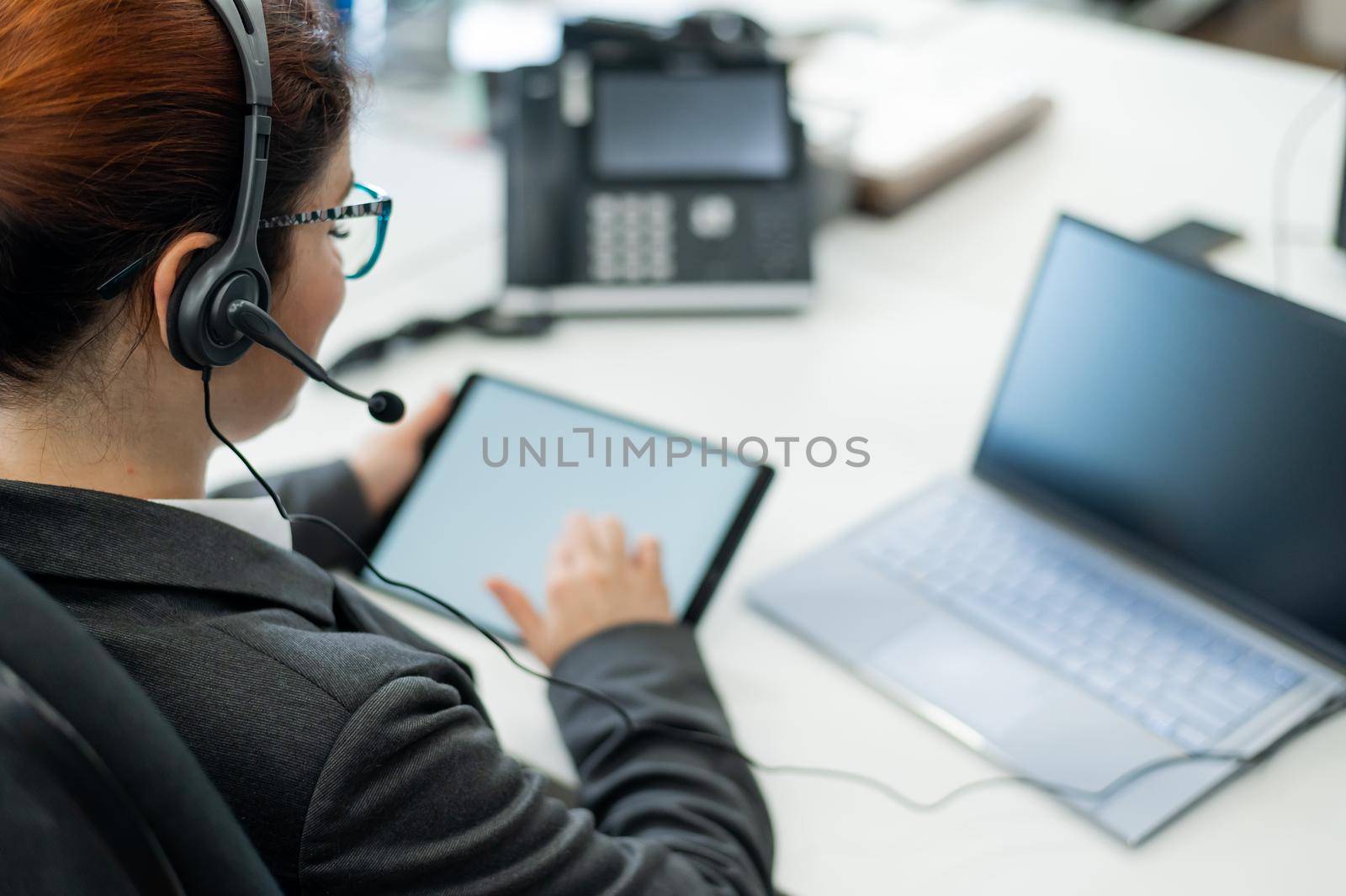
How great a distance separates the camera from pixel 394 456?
1.05m

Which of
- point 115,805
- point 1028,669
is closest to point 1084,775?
point 1028,669

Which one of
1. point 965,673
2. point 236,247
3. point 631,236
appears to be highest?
point 236,247

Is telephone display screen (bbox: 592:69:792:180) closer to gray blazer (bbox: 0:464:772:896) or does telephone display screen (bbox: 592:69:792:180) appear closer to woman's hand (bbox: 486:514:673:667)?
woman's hand (bbox: 486:514:673:667)

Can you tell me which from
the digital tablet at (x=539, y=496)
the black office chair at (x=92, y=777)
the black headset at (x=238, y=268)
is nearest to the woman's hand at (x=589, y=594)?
the digital tablet at (x=539, y=496)

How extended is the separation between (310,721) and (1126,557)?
0.66 meters

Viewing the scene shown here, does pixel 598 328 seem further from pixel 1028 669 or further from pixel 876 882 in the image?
Answer: pixel 876 882

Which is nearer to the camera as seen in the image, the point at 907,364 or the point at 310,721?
the point at 310,721

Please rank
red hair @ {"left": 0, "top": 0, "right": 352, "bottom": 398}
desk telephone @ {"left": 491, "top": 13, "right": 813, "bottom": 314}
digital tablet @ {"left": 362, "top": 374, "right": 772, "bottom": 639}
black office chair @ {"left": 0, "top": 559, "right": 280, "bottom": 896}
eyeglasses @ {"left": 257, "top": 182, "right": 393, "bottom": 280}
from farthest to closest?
desk telephone @ {"left": 491, "top": 13, "right": 813, "bottom": 314} < digital tablet @ {"left": 362, "top": 374, "right": 772, "bottom": 639} < eyeglasses @ {"left": 257, "top": 182, "right": 393, "bottom": 280} < red hair @ {"left": 0, "top": 0, "right": 352, "bottom": 398} < black office chair @ {"left": 0, "top": 559, "right": 280, "bottom": 896}

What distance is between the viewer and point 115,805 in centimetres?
40

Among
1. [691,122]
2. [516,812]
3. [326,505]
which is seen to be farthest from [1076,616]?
[691,122]

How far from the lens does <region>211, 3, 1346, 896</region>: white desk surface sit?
2.59 feet

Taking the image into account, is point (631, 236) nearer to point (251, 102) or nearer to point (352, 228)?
point (352, 228)

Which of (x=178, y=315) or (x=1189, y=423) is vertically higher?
(x=178, y=315)

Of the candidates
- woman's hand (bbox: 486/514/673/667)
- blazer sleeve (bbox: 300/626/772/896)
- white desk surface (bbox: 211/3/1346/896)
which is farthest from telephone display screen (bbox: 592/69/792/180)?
blazer sleeve (bbox: 300/626/772/896)
